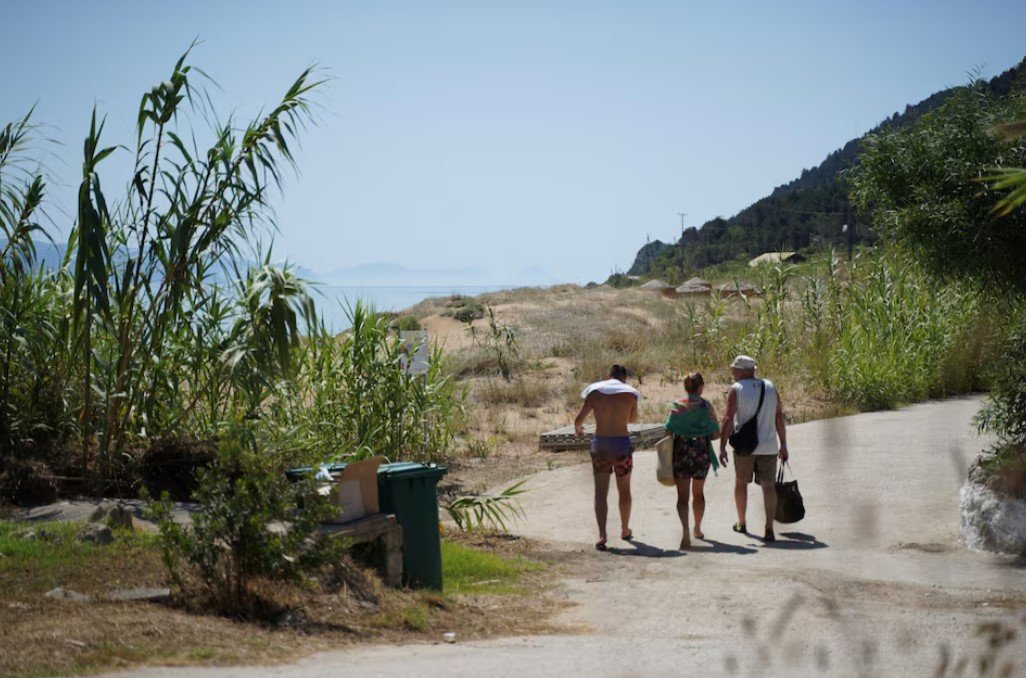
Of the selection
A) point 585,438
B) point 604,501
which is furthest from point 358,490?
point 585,438

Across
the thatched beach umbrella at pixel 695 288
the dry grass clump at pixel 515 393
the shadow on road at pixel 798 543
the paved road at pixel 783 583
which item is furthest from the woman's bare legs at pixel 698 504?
the thatched beach umbrella at pixel 695 288

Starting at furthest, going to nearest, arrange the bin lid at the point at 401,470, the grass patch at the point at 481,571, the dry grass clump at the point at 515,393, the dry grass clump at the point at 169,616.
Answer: the dry grass clump at the point at 515,393, the grass patch at the point at 481,571, the bin lid at the point at 401,470, the dry grass clump at the point at 169,616

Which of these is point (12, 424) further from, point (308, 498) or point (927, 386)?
point (927, 386)

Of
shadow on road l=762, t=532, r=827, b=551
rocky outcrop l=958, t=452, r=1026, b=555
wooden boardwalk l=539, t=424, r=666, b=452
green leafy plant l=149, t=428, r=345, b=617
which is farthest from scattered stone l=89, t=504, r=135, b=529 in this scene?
wooden boardwalk l=539, t=424, r=666, b=452

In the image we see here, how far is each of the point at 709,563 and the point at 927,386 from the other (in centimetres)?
914

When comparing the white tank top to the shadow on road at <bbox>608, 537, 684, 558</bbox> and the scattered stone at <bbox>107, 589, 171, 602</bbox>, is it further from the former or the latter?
the scattered stone at <bbox>107, 589, 171, 602</bbox>

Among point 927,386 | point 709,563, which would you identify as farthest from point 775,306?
point 709,563

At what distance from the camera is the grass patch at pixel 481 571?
7891mm

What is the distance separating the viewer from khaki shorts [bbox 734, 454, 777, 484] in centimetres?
988

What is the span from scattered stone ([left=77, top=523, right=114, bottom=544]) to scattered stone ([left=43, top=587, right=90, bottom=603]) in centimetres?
113

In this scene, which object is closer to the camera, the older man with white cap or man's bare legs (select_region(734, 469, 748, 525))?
the older man with white cap

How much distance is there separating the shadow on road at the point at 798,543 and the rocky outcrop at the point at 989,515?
1.24 meters

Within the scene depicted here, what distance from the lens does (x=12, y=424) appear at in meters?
9.06

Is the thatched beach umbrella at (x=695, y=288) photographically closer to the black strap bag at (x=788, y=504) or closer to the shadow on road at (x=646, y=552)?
the black strap bag at (x=788, y=504)
